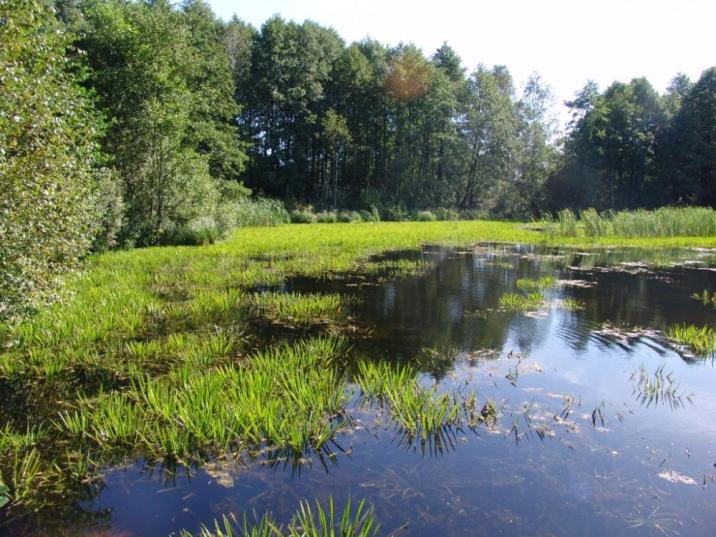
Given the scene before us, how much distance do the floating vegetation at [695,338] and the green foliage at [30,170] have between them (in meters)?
10.1

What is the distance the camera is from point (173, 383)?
6277 millimetres

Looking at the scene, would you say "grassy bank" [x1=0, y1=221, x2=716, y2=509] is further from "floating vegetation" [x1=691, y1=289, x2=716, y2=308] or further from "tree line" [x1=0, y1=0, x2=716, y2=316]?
"tree line" [x1=0, y1=0, x2=716, y2=316]

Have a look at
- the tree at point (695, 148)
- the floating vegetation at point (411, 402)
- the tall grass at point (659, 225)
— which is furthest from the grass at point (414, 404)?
the tree at point (695, 148)

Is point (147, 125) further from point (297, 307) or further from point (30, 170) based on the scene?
point (30, 170)

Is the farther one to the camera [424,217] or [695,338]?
[424,217]

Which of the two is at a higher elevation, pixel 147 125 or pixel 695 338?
pixel 147 125

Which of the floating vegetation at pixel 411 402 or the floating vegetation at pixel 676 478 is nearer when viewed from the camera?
the floating vegetation at pixel 676 478

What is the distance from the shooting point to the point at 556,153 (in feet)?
193

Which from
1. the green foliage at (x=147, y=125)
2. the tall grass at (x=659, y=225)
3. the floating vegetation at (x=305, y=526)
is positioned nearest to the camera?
the floating vegetation at (x=305, y=526)

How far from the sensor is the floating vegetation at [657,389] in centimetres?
629

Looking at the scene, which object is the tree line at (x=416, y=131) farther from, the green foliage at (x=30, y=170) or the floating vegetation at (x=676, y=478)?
the floating vegetation at (x=676, y=478)

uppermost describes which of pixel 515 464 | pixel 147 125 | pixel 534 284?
pixel 147 125

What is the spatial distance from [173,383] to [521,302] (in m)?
8.13

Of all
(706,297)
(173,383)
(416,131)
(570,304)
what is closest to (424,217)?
(416,131)
